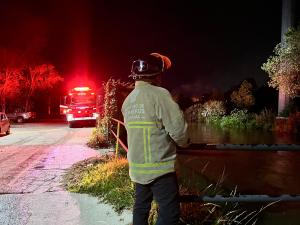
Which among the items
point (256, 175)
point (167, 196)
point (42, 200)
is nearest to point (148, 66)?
point (167, 196)

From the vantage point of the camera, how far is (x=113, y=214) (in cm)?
317

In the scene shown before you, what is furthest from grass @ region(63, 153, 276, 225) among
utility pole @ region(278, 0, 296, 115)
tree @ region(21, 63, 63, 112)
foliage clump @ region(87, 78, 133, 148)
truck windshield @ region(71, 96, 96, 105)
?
tree @ region(21, 63, 63, 112)

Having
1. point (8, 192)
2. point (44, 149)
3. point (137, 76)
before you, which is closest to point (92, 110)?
point (44, 149)

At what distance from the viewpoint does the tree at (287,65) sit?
50.7 ft

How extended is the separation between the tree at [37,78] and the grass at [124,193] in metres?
23.0

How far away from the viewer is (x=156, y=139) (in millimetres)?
1807

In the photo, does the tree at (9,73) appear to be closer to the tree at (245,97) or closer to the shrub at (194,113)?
the shrub at (194,113)

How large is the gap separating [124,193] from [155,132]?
82.8 inches

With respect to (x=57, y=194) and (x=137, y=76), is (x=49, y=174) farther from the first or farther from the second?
(x=137, y=76)

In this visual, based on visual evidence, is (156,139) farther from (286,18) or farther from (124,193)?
(286,18)

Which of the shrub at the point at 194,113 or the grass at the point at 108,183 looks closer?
the grass at the point at 108,183

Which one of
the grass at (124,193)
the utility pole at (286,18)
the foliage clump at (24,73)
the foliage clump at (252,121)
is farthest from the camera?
the foliage clump at (24,73)

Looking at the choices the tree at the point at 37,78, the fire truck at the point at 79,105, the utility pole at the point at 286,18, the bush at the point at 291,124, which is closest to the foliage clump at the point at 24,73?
the tree at the point at 37,78

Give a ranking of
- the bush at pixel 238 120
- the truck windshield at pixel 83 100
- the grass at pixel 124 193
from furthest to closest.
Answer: the bush at pixel 238 120
the truck windshield at pixel 83 100
the grass at pixel 124 193
